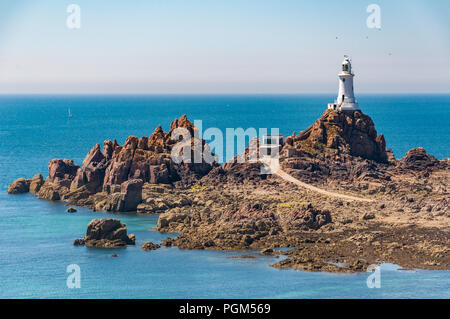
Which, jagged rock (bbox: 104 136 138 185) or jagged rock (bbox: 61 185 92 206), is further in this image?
jagged rock (bbox: 104 136 138 185)

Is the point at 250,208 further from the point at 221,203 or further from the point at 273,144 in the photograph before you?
the point at 273,144

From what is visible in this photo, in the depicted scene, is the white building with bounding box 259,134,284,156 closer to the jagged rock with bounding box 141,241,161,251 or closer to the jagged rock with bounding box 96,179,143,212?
the jagged rock with bounding box 96,179,143,212

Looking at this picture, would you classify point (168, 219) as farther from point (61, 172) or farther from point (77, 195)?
point (61, 172)

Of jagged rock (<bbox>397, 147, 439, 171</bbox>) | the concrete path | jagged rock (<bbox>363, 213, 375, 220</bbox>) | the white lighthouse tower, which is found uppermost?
the white lighthouse tower

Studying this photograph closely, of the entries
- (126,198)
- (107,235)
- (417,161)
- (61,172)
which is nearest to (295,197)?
(126,198)

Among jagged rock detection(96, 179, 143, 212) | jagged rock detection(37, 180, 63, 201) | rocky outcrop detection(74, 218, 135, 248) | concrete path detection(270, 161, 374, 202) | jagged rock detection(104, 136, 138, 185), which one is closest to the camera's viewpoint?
rocky outcrop detection(74, 218, 135, 248)

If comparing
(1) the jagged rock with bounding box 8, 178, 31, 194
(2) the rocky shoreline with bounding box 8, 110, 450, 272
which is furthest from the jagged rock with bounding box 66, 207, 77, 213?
(1) the jagged rock with bounding box 8, 178, 31, 194

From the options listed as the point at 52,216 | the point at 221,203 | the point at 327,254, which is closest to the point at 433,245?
the point at 327,254
